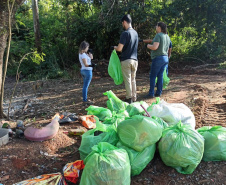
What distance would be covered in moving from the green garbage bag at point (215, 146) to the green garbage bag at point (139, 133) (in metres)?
0.62

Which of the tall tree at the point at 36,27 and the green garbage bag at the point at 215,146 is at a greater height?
the tall tree at the point at 36,27

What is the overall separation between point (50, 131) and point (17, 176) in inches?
32.9

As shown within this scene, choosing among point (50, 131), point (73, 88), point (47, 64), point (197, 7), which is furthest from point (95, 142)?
point (197, 7)

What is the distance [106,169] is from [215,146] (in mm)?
1350

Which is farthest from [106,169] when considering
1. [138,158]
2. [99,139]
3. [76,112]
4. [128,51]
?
[128,51]

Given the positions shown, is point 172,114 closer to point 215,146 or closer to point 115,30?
point 215,146

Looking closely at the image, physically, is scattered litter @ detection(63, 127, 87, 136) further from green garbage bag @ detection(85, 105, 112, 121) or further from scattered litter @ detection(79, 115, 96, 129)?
green garbage bag @ detection(85, 105, 112, 121)

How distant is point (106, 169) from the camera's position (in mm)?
1992

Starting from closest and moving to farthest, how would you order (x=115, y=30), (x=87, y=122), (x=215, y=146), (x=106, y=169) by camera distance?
(x=106, y=169) → (x=215, y=146) → (x=87, y=122) → (x=115, y=30)

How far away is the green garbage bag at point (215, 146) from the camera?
2.54 meters

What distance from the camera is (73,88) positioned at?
7098 millimetres

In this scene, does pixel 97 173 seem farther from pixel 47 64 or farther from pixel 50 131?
pixel 47 64

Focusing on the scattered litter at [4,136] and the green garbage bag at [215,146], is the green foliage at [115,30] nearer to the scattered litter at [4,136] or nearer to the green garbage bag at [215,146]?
the scattered litter at [4,136]

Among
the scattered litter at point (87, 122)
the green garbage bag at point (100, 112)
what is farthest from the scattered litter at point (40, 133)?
the green garbage bag at point (100, 112)
